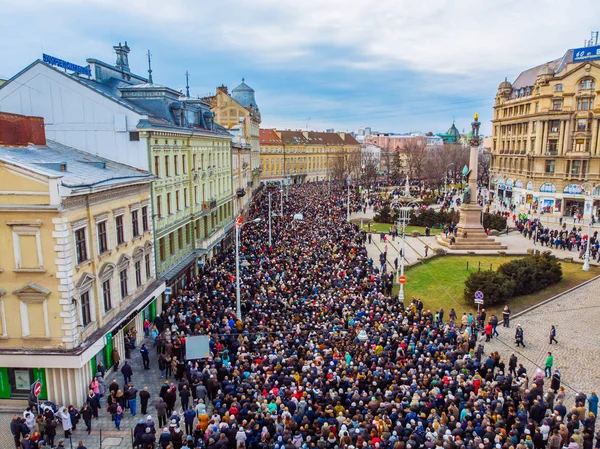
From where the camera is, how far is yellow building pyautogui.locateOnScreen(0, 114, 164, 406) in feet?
53.2

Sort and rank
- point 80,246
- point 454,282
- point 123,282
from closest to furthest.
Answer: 1. point 80,246
2. point 123,282
3. point 454,282

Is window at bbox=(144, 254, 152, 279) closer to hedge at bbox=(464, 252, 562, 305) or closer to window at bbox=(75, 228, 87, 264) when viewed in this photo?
window at bbox=(75, 228, 87, 264)

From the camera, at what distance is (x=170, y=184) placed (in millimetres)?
28641

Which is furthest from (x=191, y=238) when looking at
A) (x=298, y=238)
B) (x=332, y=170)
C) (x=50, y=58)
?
(x=332, y=170)

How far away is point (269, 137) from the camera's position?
110m

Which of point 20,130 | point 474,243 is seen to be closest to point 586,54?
point 474,243

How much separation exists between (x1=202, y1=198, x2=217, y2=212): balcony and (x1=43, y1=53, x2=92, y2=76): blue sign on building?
1145cm

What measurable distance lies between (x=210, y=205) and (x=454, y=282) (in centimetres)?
1832

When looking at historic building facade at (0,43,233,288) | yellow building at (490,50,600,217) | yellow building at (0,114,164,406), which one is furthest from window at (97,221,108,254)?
yellow building at (490,50,600,217)

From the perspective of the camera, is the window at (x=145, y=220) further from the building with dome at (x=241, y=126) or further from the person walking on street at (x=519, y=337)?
the building with dome at (x=241, y=126)

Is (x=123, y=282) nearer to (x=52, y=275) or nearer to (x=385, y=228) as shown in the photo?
(x=52, y=275)

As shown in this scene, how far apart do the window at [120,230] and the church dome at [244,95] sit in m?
59.8

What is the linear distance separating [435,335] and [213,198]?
76.1ft

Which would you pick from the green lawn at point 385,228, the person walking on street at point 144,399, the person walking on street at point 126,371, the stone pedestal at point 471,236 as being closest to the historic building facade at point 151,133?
the person walking on street at point 126,371
